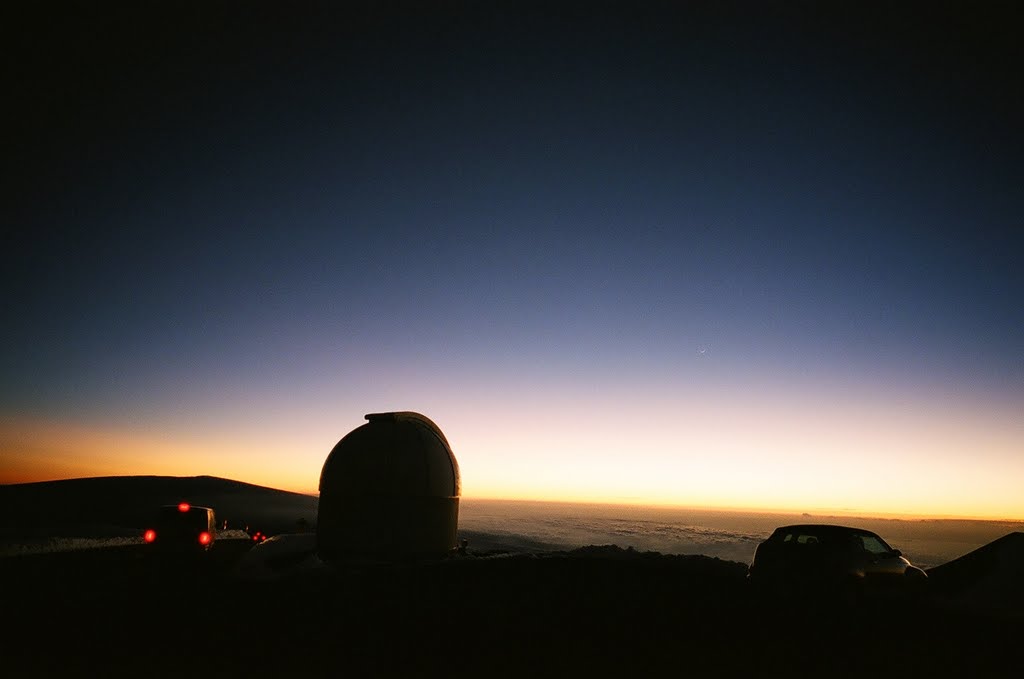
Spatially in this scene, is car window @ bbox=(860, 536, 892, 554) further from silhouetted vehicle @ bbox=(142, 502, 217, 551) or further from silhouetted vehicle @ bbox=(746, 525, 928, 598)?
silhouetted vehicle @ bbox=(142, 502, 217, 551)

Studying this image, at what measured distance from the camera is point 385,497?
17859 millimetres

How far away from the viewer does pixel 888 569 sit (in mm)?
11344

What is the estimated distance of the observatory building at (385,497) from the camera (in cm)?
1778

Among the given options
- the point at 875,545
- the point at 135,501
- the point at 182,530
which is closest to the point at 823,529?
the point at 875,545

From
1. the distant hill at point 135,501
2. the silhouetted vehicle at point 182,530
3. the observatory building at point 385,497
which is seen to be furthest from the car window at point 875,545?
the distant hill at point 135,501

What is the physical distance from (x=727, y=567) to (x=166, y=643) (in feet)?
62.9

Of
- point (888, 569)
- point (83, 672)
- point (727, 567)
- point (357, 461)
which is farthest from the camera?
point (727, 567)

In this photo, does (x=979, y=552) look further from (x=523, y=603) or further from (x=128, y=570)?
(x=128, y=570)

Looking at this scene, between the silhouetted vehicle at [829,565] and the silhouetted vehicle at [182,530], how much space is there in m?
16.1

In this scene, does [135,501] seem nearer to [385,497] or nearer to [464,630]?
[385,497]

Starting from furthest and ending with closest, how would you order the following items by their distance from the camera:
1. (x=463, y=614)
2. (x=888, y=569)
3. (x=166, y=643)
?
1. (x=888, y=569)
2. (x=463, y=614)
3. (x=166, y=643)

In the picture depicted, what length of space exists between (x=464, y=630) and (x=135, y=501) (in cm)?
8485

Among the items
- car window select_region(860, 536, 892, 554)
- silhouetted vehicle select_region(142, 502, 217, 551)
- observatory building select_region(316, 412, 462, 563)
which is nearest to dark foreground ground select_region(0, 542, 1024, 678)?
car window select_region(860, 536, 892, 554)

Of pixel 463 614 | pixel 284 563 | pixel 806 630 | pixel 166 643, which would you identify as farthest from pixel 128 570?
pixel 806 630
